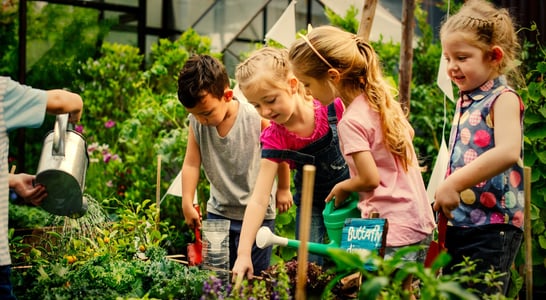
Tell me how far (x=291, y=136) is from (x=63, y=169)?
910mm

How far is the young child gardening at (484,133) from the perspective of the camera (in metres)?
2.19

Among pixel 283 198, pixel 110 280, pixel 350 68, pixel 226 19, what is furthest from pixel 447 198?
pixel 226 19

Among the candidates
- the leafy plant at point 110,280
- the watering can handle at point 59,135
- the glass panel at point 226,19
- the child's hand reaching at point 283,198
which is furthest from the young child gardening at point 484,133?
the glass panel at point 226,19

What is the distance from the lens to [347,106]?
232 cm

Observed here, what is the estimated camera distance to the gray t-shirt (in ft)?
10.2

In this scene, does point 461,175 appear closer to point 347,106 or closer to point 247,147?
point 347,106

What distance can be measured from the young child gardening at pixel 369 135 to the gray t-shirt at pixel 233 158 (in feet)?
2.74

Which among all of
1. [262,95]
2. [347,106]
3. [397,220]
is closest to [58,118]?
[262,95]

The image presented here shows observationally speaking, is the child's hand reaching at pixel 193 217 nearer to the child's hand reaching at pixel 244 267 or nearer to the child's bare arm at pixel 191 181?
the child's bare arm at pixel 191 181

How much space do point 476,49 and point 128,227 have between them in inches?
64.2

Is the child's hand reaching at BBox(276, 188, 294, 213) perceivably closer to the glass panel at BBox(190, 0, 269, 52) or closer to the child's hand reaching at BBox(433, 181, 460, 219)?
the child's hand reaching at BBox(433, 181, 460, 219)

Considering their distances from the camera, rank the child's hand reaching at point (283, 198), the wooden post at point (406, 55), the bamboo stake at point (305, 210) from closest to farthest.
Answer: the bamboo stake at point (305, 210) → the child's hand reaching at point (283, 198) → the wooden post at point (406, 55)

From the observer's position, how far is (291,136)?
104 inches

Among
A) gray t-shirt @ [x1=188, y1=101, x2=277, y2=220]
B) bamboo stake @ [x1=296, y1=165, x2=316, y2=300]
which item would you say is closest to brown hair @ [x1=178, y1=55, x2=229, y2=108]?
gray t-shirt @ [x1=188, y1=101, x2=277, y2=220]
